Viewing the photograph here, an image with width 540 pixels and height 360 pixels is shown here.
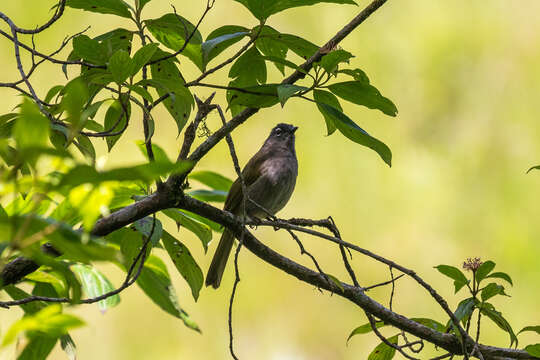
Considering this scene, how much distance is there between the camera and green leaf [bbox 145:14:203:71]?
5.38 ft

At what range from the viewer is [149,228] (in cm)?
163

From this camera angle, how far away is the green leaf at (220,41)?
56.9 inches

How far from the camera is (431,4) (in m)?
5.72

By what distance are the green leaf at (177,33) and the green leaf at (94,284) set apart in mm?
693

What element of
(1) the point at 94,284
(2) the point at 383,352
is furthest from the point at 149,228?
(2) the point at 383,352

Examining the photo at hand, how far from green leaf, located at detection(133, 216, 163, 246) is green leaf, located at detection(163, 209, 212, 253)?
0.64ft

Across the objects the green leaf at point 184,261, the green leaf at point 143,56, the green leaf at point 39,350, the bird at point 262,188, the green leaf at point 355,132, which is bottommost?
the green leaf at point 39,350

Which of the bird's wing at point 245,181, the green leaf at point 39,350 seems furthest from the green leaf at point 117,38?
the bird's wing at point 245,181

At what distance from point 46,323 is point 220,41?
34.6 inches

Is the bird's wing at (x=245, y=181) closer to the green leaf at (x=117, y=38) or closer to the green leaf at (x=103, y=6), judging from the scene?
the green leaf at (x=117, y=38)

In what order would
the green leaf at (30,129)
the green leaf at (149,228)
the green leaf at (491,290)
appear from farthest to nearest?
the green leaf at (491,290) < the green leaf at (149,228) < the green leaf at (30,129)

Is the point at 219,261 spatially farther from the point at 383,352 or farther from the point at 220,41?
the point at 220,41

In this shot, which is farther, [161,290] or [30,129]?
[161,290]

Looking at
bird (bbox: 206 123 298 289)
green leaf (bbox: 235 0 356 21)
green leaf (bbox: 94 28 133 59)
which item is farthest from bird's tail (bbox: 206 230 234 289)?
green leaf (bbox: 235 0 356 21)
